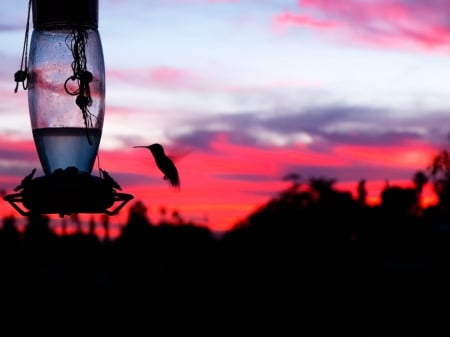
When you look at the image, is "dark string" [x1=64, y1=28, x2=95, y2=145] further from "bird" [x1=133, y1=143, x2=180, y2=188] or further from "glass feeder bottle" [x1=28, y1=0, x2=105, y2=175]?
"bird" [x1=133, y1=143, x2=180, y2=188]

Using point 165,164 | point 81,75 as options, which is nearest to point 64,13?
point 81,75

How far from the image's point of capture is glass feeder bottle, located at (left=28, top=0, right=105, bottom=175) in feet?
19.8

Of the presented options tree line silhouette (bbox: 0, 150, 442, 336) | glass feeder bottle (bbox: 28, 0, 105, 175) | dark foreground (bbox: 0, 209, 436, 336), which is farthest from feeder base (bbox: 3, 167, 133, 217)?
dark foreground (bbox: 0, 209, 436, 336)

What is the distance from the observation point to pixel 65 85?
6078 millimetres

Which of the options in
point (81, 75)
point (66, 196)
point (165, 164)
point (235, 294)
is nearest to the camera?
point (66, 196)

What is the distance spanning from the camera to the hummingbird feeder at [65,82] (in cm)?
603

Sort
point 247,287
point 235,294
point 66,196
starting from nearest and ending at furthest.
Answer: point 66,196 < point 235,294 < point 247,287

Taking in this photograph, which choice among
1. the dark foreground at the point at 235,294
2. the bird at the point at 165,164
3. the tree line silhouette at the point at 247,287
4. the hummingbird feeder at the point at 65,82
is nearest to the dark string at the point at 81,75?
the hummingbird feeder at the point at 65,82

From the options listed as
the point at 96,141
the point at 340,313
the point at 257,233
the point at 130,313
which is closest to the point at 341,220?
the point at 257,233

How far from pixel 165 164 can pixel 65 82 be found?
825 mm

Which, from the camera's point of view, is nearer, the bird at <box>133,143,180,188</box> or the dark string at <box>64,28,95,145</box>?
the dark string at <box>64,28,95,145</box>

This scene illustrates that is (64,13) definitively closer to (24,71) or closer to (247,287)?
(24,71)

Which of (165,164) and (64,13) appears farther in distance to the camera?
(165,164)

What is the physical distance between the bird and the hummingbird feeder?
0.32 meters
